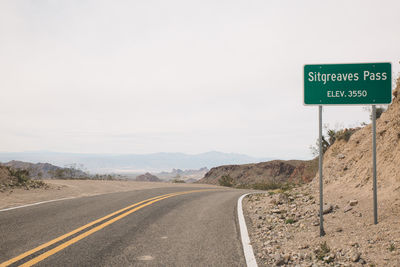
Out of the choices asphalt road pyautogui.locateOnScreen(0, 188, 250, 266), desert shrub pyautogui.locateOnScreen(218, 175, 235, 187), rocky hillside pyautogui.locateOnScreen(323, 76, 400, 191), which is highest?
rocky hillside pyautogui.locateOnScreen(323, 76, 400, 191)

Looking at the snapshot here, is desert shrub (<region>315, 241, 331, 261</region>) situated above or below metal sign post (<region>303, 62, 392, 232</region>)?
below

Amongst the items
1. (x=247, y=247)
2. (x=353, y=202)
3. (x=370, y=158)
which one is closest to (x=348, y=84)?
(x=353, y=202)

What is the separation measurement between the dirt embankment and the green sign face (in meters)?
2.46

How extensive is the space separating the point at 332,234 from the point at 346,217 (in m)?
1.15

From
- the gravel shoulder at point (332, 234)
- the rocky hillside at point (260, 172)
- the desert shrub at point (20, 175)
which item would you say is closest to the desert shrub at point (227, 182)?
the rocky hillside at point (260, 172)

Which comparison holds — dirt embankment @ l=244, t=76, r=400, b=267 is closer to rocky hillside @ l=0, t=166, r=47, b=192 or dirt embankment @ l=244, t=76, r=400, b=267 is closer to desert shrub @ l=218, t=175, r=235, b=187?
rocky hillside @ l=0, t=166, r=47, b=192

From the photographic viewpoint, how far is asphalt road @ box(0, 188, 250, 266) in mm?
4387

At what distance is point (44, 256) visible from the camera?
440 cm

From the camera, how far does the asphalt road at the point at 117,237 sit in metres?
4.39

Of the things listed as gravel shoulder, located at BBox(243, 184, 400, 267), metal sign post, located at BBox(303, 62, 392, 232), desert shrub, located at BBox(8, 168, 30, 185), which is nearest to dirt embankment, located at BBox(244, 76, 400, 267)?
gravel shoulder, located at BBox(243, 184, 400, 267)

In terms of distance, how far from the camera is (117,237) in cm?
559

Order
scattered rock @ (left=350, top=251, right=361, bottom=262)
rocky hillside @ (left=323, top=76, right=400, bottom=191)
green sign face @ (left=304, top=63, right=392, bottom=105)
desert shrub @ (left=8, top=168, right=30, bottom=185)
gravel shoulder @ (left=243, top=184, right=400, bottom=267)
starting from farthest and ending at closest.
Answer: desert shrub @ (left=8, top=168, right=30, bottom=185)
rocky hillside @ (left=323, top=76, right=400, bottom=191)
green sign face @ (left=304, top=63, right=392, bottom=105)
gravel shoulder @ (left=243, top=184, right=400, bottom=267)
scattered rock @ (left=350, top=251, right=361, bottom=262)

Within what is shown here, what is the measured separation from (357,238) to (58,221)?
6.64 meters

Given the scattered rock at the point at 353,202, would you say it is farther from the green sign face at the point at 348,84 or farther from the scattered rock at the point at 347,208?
the green sign face at the point at 348,84
